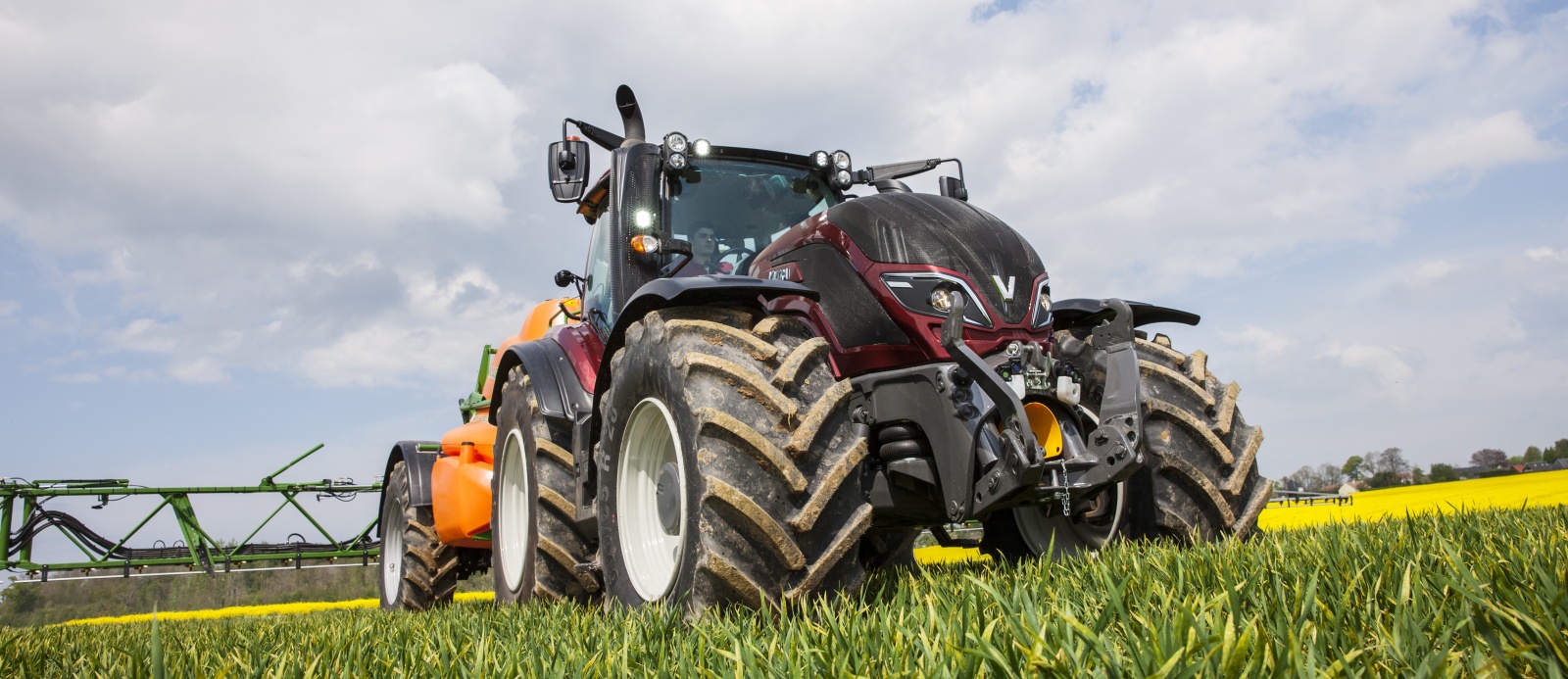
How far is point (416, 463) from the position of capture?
7.57 m

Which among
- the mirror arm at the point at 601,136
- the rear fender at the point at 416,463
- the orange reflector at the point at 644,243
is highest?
the mirror arm at the point at 601,136

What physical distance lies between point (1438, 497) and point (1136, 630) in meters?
10.4

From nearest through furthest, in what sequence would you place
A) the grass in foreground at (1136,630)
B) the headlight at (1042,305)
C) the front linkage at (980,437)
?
1. the grass in foreground at (1136,630)
2. the front linkage at (980,437)
3. the headlight at (1042,305)

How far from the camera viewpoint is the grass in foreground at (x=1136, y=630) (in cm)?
151

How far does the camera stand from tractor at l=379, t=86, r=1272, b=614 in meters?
3.08

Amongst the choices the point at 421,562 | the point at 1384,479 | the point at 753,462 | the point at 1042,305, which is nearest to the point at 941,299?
the point at 1042,305

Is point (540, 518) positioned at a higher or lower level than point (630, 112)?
lower

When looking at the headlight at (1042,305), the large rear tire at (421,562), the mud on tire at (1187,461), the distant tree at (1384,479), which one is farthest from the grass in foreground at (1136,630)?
the distant tree at (1384,479)

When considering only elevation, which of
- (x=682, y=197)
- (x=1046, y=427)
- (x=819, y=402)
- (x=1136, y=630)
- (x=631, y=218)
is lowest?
(x=1136, y=630)

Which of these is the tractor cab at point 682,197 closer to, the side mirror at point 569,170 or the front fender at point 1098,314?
the side mirror at point 569,170

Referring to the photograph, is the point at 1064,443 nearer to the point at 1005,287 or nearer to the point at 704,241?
the point at 1005,287

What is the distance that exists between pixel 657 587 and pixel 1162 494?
2028 millimetres

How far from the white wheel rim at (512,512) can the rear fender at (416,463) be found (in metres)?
1.81

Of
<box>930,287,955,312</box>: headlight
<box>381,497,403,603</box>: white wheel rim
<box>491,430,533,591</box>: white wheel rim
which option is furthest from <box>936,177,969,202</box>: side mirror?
<box>381,497,403,603</box>: white wheel rim
